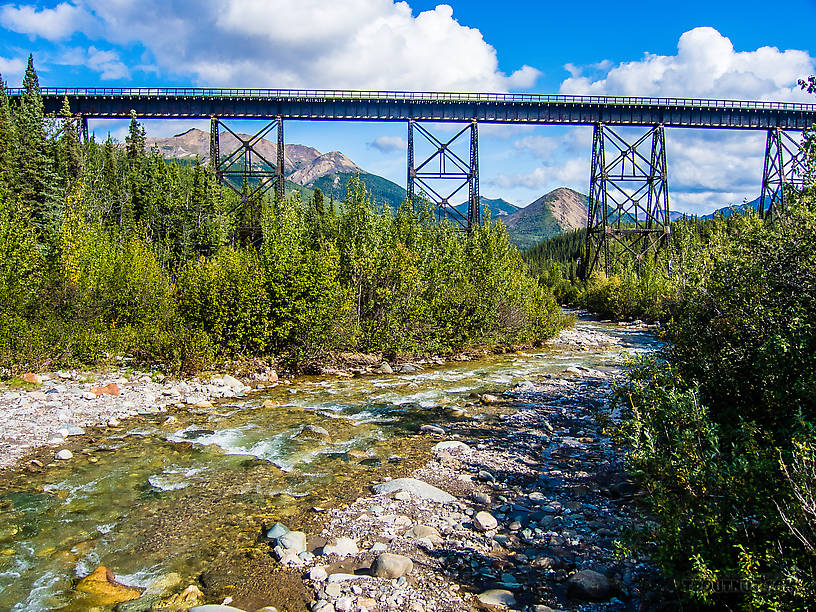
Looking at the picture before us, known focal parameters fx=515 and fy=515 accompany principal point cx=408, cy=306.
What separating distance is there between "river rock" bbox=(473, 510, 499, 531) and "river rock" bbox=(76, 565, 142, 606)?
390cm

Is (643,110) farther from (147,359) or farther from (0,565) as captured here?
(0,565)

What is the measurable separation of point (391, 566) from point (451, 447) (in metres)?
4.46

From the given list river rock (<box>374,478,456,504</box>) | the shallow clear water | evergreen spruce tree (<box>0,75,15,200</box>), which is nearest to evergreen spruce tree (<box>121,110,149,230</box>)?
evergreen spruce tree (<box>0,75,15,200</box>)

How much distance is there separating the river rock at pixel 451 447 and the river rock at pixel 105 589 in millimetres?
5577

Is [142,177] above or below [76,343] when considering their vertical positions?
above

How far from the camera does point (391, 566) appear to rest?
555 centimetres

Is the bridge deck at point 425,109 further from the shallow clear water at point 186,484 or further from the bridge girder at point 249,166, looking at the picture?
the shallow clear water at point 186,484

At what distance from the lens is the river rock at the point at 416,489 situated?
754cm

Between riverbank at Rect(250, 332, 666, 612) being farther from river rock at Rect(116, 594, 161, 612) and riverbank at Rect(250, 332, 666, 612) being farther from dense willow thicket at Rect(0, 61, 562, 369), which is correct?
dense willow thicket at Rect(0, 61, 562, 369)

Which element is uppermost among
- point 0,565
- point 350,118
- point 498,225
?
point 350,118

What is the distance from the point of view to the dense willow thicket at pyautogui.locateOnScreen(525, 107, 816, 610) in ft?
12.0

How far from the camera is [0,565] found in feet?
18.6

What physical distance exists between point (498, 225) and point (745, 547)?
2133cm

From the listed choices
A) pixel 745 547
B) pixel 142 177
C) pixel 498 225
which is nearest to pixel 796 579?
pixel 745 547
